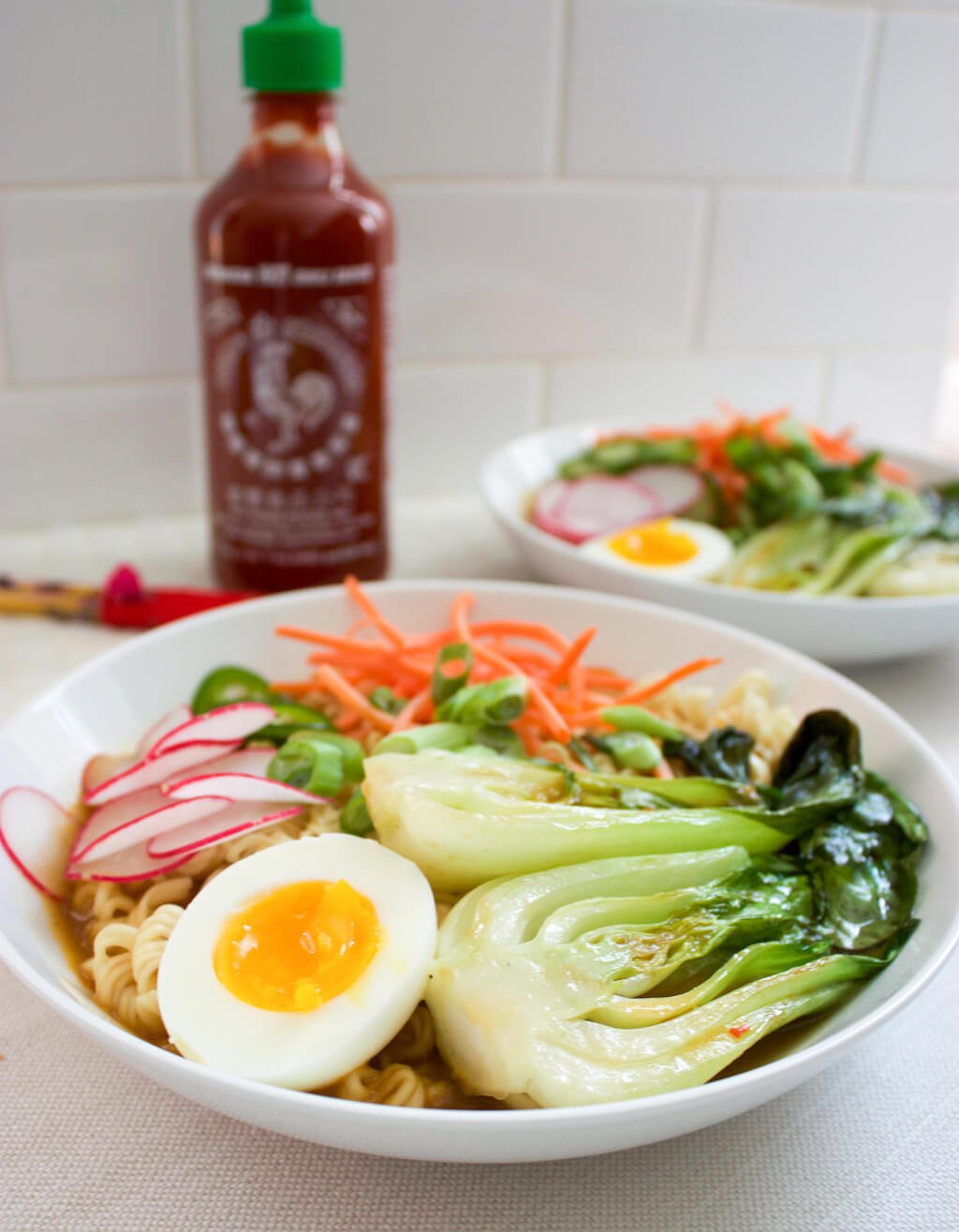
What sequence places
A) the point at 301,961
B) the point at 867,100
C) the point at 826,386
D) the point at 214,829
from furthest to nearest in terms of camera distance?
the point at 826,386
the point at 867,100
the point at 214,829
the point at 301,961

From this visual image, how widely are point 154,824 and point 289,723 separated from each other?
18 cm

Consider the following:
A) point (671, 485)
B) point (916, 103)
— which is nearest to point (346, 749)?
point (671, 485)

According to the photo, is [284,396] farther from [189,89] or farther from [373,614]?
[189,89]

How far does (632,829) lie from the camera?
81cm

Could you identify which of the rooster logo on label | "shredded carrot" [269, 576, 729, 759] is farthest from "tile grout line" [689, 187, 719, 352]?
"shredded carrot" [269, 576, 729, 759]

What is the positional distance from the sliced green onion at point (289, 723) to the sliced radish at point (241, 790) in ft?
0.38

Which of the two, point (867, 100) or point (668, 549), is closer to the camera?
point (668, 549)

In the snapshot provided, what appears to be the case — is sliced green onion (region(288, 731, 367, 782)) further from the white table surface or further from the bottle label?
the bottle label

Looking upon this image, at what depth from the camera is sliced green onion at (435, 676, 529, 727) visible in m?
0.97

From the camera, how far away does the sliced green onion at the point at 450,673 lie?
1.03 meters

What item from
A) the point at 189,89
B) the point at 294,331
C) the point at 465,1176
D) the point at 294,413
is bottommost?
the point at 465,1176

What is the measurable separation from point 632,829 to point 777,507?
875 millimetres

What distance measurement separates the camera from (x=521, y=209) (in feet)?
5.71

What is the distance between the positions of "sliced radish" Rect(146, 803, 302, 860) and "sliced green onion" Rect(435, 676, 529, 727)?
189mm
